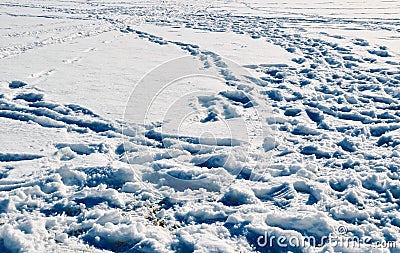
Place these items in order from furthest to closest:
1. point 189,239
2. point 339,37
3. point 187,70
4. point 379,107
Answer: point 339,37 < point 187,70 < point 379,107 < point 189,239

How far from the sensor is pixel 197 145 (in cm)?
465

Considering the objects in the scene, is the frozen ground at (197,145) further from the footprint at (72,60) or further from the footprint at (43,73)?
the footprint at (72,60)

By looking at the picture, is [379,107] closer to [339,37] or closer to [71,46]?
[339,37]

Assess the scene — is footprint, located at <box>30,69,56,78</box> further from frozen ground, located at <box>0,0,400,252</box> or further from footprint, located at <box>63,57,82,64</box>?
footprint, located at <box>63,57,82,64</box>

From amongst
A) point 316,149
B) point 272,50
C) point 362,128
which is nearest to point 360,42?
point 272,50

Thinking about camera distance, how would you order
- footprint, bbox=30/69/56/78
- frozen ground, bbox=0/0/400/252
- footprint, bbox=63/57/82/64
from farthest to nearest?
footprint, bbox=63/57/82/64 → footprint, bbox=30/69/56/78 → frozen ground, bbox=0/0/400/252

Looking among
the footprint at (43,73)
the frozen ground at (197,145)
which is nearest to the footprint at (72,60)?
the frozen ground at (197,145)

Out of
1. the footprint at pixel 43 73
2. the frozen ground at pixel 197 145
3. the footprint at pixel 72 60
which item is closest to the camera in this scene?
the frozen ground at pixel 197 145

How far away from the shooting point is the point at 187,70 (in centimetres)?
762

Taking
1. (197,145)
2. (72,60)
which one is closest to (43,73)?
(72,60)

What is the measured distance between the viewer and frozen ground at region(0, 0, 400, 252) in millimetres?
3229

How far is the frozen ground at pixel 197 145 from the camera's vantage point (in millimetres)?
3229

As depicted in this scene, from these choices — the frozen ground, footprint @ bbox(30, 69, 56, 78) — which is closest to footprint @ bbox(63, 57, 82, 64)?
the frozen ground

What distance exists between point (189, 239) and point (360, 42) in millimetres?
8348
